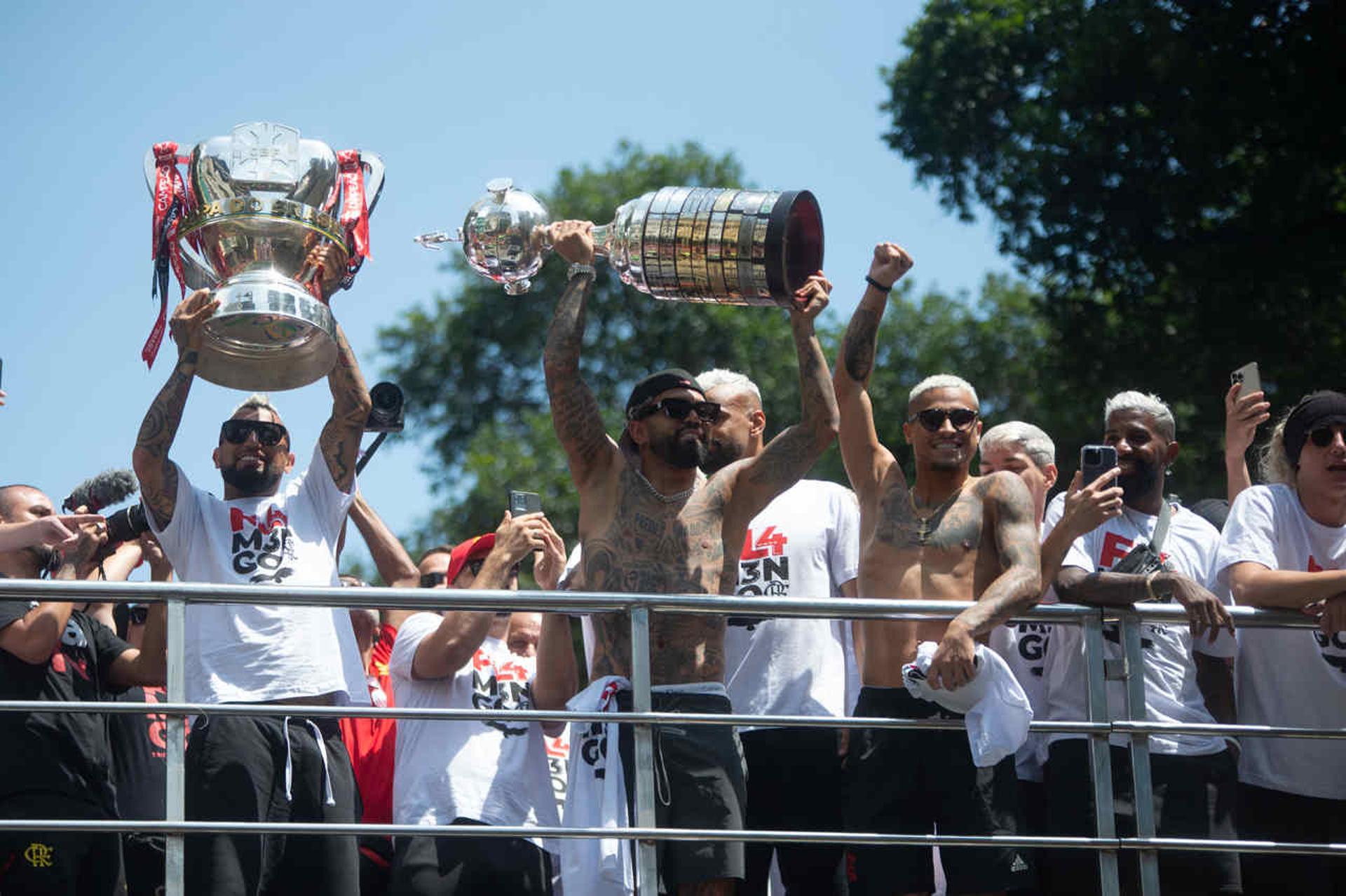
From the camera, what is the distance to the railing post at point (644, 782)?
5164mm

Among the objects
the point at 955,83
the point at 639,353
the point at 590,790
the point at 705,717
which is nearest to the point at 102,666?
the point at 590,790

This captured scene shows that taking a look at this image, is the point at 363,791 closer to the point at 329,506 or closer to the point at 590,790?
the point at 329,506

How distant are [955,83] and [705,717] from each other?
44.6 feet

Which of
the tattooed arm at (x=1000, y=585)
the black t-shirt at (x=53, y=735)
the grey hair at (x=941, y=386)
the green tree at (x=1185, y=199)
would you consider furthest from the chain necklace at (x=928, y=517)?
the green tree at (x=1185, y=199)

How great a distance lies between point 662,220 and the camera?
614 cm

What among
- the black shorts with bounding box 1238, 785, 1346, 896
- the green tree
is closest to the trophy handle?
the black shorts with bounding box 1238, 785, 1346, 896

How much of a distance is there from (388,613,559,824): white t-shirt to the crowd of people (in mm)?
12

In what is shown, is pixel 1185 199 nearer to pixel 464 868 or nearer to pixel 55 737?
pixel 464 868

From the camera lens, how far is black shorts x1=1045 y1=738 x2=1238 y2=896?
579 centimetres

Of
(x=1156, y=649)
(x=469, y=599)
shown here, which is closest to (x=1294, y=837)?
(x=1156, y=649)

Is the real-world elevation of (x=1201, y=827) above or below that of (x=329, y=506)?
below

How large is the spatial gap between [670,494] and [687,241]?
2.88 ft

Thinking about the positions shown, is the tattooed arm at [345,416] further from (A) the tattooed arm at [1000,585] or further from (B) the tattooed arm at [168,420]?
(A) the tattooed arm at [1000,585]

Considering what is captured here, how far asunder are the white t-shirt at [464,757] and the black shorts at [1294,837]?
2.33 m
